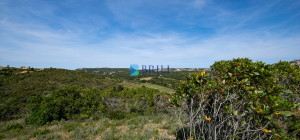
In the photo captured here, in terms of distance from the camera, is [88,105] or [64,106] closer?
[64,106]

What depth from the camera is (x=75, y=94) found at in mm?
8125

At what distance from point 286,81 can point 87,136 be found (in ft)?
32.1

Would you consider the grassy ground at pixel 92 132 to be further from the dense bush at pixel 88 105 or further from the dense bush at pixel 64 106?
the dense bush at pixel 88 105

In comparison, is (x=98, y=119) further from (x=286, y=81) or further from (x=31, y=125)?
(x=286, y=81)

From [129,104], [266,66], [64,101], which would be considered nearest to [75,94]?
[64,101]

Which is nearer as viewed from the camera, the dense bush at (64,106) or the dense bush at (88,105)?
the dense bush at (64,106)

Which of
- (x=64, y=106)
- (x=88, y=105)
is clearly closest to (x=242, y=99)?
(x=88, y=105)

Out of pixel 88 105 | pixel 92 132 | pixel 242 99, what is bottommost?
pixel 92 132

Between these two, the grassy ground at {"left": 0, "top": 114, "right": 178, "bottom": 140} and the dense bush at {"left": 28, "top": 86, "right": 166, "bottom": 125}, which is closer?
the grassy ground at {"left": 0, "top": 114, "right": 178, "bottom": 140}

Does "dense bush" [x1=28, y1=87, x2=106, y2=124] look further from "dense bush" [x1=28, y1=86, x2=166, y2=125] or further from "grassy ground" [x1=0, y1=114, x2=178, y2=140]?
"grassy ground" [x1=0, y1=114, x2=178, y2=140]

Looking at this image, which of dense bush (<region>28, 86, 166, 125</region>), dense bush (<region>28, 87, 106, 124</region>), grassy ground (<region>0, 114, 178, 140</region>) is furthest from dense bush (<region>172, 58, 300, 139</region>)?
dense bush (<region>28, 87, 106, 124</region>)

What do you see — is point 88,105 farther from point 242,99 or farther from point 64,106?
point 242,99

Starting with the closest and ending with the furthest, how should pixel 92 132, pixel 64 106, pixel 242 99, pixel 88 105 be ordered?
pixel 242 99 → pixel 92 132 → pixel 64 106 → pixel 88 105

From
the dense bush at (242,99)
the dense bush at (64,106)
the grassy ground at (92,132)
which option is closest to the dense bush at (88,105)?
the dense bush at (64,106)
